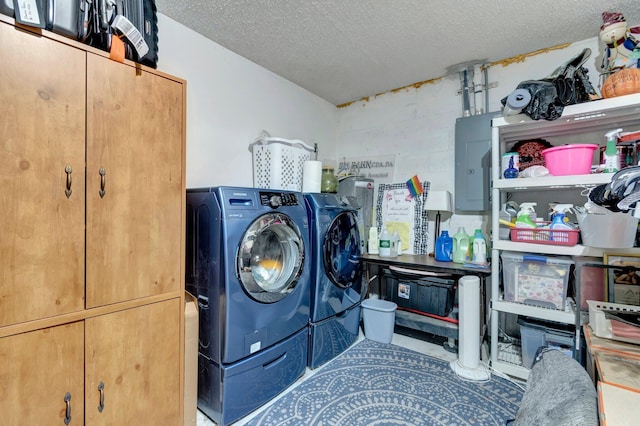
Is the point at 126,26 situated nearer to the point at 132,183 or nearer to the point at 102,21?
the point at 102,21

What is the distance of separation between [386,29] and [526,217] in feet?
5.33

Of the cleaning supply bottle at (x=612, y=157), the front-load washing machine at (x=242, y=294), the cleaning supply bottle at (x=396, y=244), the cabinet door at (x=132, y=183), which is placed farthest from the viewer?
the cleaning supply bottle at (x=396, y=244)

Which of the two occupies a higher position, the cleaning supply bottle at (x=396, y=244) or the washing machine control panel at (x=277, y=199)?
the washing machine control panel at (x=277, y=199)

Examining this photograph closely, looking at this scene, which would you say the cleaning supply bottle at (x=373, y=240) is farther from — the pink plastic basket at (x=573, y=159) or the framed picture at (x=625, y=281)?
the framed picture at (x=625, y=281)

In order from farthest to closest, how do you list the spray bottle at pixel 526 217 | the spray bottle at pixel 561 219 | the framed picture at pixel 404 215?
the framed picture at pixel 404 215 < the spray bottle at pixel 526 217 < the spray bottle at pixel 561 219

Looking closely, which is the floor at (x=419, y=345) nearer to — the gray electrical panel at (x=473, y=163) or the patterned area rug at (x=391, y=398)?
the patterned area rug at (x=391, y=398)

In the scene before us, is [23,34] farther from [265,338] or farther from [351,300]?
[351,300]

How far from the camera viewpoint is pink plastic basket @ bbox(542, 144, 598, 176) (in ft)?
5.92

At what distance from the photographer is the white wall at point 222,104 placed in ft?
7.01

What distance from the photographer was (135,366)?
1.35 metres

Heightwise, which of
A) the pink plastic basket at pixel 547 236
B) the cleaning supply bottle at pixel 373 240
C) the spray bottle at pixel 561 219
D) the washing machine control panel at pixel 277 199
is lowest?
the cleaning supply bottle at pixel 373 240

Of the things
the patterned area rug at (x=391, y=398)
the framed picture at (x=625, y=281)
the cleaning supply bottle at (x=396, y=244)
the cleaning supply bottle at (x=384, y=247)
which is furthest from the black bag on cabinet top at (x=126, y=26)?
the framed picture at (x=625, y=281)

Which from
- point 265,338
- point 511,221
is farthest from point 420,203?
point 265,338

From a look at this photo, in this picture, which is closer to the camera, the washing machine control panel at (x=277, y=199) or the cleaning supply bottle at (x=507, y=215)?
the washing machine control panel at (x=277, y=199)
